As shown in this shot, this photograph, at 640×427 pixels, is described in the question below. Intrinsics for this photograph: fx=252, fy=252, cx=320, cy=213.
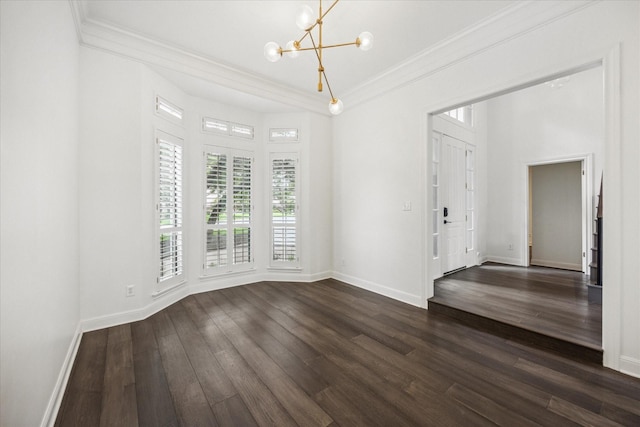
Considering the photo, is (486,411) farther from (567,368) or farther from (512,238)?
(512,238)

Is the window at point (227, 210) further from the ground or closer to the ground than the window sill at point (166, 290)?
further from the ground

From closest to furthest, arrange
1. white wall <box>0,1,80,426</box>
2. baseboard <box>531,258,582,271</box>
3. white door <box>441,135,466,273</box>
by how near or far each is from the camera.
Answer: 1. white wall <box>0,1,80,426</box>
2. white door <box>441,135,466,273</box>
3. baseboard <box>531,258,582,271</box>

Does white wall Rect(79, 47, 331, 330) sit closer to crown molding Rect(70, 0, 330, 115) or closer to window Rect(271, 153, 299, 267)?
crown molding Rect(70, 0, 330, 115)

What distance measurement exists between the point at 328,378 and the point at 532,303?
2.72 meters

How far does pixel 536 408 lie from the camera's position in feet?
5.24

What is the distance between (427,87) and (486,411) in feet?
10.6

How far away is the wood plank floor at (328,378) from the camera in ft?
5.08

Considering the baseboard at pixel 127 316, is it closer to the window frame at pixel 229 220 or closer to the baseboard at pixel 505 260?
the window frame at pixel 229 220

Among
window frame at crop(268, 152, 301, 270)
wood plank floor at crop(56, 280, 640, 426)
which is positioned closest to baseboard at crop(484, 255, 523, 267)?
wood plank floor at crop(56, 280, 640, 426)

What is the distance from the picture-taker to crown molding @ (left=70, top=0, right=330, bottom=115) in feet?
8.43

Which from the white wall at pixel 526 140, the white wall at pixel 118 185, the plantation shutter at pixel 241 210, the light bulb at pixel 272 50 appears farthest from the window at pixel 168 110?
the white wall at pixel 526 140

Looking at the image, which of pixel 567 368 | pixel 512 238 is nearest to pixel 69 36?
pixel 567 368

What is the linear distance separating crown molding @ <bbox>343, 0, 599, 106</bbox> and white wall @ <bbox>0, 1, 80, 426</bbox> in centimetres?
339

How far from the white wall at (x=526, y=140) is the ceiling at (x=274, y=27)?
3.49 m
